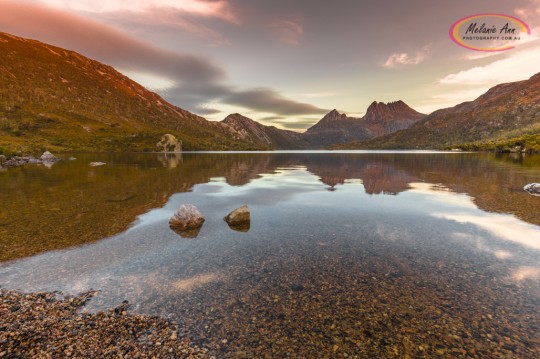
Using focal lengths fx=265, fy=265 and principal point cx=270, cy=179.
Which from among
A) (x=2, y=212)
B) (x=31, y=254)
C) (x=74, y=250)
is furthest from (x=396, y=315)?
(x=2, y=212)

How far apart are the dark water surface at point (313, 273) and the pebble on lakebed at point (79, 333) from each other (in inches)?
25.7

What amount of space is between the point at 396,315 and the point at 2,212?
121 ft

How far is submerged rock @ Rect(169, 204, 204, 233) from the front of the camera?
22703mm

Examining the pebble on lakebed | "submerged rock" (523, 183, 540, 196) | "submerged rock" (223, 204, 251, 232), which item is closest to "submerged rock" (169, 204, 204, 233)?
"submerged rock" (223, 204, 251, 232)

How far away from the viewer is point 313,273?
14414 millimetres

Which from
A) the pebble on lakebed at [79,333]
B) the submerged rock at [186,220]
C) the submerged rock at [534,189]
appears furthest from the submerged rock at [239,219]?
the submerged rock at [534,189]

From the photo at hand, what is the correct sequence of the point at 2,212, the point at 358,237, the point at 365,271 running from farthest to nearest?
the point at 2,212 → the point at 358,237 → the point at 365,271

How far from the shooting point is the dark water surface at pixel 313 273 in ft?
31.3

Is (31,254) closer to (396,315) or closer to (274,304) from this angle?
(274,304)

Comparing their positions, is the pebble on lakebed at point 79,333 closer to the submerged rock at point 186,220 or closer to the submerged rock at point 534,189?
the submerged rock at point 186,220

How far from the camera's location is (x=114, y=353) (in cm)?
852

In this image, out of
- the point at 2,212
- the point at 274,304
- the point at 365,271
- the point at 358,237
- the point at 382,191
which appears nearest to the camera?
the point at 274,304

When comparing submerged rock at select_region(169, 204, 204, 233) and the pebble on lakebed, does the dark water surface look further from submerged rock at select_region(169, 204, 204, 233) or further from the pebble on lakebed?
submerged rock at select_region(169, 204, 204, 233)

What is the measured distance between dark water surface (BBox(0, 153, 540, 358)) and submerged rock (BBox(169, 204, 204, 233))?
93 centimetres
